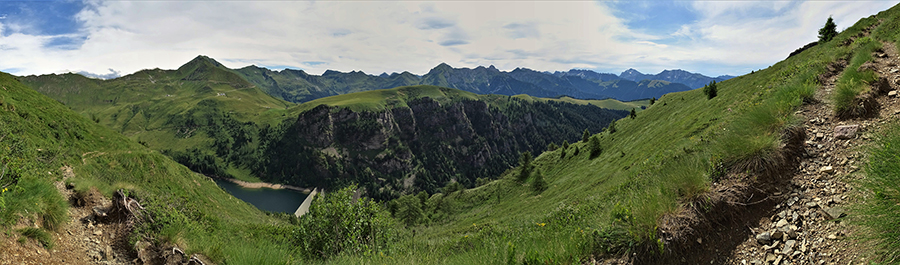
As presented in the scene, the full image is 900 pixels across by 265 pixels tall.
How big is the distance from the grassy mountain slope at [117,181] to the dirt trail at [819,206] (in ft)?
37.7

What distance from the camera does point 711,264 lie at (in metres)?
6.10

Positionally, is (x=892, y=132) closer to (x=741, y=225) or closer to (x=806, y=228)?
(x=806, y=228)

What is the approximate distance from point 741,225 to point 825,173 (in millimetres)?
2008

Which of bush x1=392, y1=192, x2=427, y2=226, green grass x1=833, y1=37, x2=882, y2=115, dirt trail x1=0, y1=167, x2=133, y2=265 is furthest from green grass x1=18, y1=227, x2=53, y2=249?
bush x1=392, y1=192, x2=427, y2=226

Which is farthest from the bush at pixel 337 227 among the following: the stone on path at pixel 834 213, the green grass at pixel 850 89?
the green grass at pixel 850 89

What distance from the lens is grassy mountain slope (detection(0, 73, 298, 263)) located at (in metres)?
10.0

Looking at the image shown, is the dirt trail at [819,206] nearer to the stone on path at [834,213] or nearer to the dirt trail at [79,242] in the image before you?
the stone on path at [834,213]

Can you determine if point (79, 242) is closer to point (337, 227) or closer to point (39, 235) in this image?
point (39, 235)

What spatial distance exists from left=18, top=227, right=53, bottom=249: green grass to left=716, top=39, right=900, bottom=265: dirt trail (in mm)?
18099

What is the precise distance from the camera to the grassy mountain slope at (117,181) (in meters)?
10.0

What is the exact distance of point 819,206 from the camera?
562 cm

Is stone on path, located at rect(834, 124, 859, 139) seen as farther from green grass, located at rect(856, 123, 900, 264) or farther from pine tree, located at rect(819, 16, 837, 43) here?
pine tree, located at rect(819, 16, 837, 43)

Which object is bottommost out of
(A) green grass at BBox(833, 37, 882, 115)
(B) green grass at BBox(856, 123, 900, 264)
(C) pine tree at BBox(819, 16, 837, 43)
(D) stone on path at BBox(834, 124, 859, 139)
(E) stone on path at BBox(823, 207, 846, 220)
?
(E) stone on path at BBox(823, 207, 846, 220)

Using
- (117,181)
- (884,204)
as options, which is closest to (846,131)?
(884,204)
